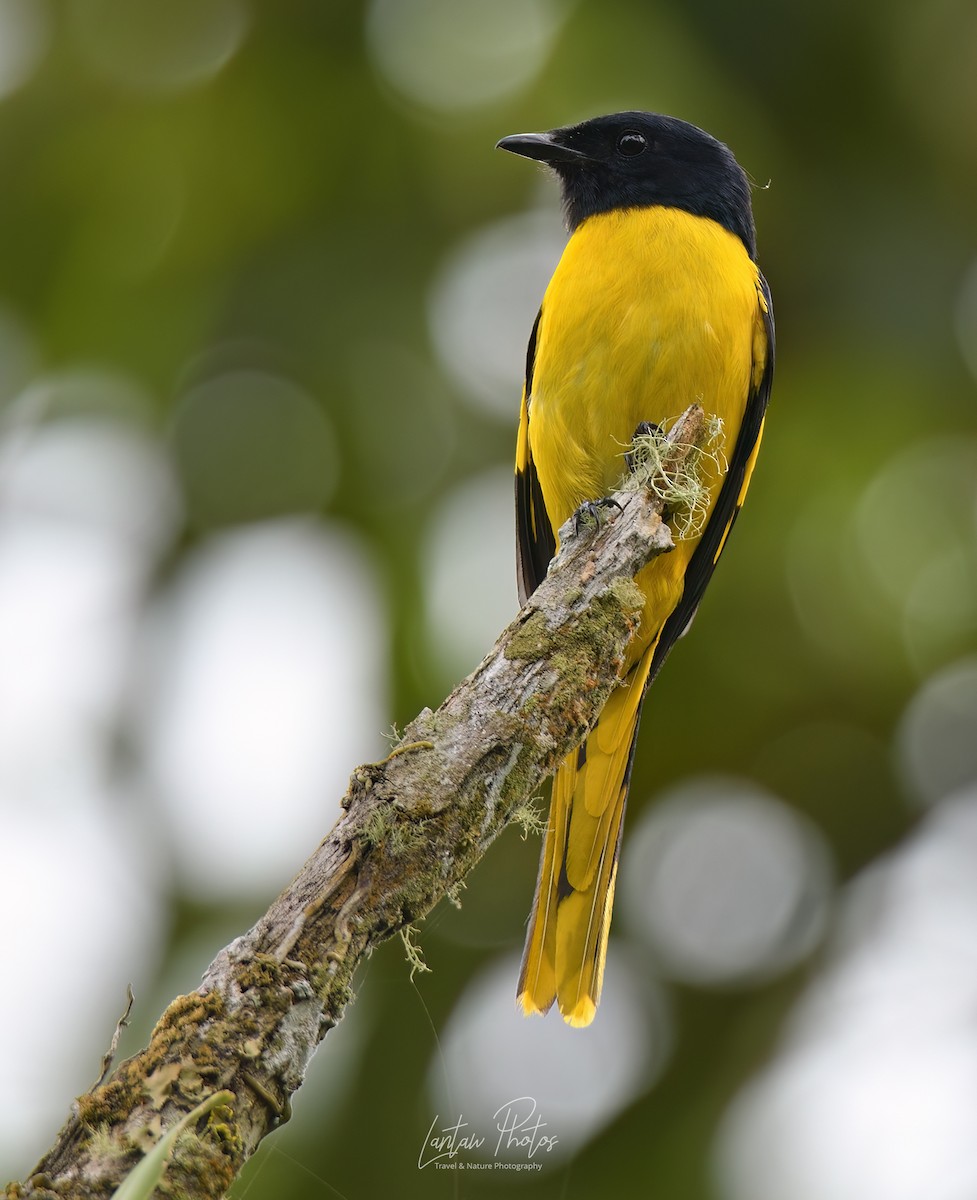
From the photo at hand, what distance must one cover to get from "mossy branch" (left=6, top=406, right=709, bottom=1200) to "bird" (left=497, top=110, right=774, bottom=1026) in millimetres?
1138

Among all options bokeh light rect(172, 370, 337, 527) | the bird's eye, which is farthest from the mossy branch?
bokeh light rect(172, 370, 337, 527)

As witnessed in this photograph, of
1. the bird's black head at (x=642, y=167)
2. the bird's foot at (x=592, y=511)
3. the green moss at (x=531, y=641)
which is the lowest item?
the green moss at (x=531, y=641)

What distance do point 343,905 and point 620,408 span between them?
2.20 m

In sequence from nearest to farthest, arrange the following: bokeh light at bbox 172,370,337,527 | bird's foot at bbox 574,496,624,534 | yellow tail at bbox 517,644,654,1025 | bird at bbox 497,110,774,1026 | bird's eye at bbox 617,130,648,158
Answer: bird's foot at bbox 574,496,624,534, yellow tail at bbox 517,644,654,1025, bird at bbox 497,110,774,1026, bird's eye at bbox 617,130,648,158, bokeh light at bbox 172,370,337,527

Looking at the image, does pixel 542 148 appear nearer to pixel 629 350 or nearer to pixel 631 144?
pixel 631 144

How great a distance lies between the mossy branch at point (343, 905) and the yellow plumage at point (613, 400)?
119 centimetres

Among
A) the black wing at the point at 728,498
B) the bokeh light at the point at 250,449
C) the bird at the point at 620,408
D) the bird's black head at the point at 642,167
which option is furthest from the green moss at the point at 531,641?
the bokeh light at the point at 250,449

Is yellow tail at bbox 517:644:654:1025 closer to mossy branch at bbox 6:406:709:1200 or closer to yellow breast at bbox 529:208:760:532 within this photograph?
yellow breast at bbox 529:208:760:532

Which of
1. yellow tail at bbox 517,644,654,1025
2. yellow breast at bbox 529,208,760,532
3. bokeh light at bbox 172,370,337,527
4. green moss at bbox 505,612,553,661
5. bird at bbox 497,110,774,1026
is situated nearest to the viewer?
green moss at bbox 505,612,553,661

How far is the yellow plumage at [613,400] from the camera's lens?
3811mm

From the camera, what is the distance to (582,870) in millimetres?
3846

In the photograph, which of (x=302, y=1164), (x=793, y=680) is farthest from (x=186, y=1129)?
(x=793, y=680)

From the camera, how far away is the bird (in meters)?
3.80

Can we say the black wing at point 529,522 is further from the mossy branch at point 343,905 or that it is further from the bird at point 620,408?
the mossy branch at point 343,905
